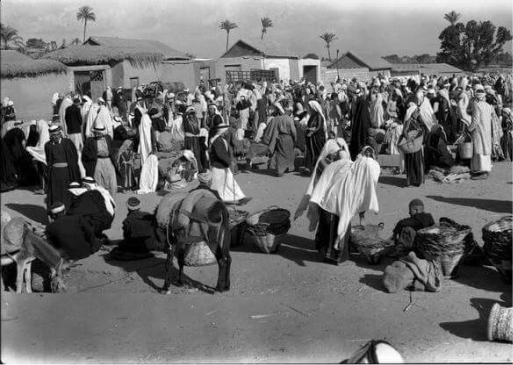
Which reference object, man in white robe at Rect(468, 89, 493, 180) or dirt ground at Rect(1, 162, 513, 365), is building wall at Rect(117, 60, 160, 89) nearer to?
man in white robe at Rect(468, 89, 493, 180)

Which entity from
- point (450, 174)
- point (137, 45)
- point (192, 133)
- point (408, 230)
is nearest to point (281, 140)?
point (192, 133)

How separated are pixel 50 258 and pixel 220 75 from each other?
81.3 feet

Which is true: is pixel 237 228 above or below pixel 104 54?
below

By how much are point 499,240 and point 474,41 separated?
130 ft

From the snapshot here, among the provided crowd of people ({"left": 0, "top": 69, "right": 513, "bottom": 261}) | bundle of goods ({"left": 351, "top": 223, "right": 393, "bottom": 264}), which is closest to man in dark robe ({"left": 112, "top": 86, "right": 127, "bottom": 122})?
crowd of people ({"left": 0, "top": 69, "right": 513, "bottom": 261})

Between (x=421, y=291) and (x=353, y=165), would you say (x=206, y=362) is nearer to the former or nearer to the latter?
(x=421, y=291)

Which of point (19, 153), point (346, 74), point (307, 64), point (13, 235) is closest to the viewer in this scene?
point (13, 235)

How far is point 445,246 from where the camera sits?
6.59 metres

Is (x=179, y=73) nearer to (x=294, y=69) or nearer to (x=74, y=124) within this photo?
(x=294, y=69)

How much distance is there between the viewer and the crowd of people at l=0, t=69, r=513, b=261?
751 cm

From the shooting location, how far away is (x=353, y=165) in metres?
7.41

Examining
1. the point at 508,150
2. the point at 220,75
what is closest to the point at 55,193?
the point at 508,150

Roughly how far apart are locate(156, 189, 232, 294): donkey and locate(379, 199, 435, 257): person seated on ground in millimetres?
1827

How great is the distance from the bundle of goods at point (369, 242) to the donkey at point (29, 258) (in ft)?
10.6
